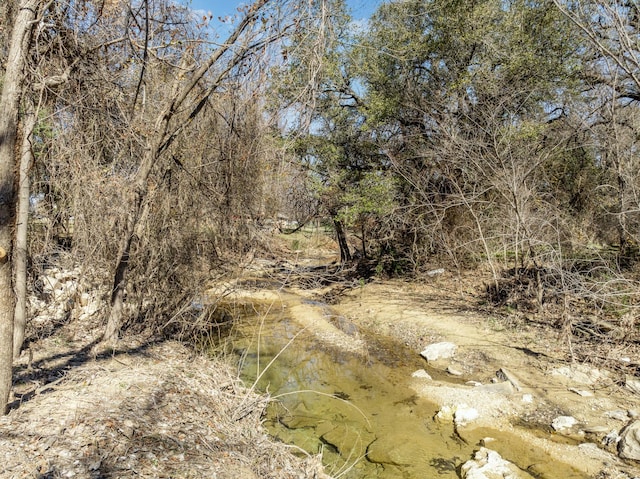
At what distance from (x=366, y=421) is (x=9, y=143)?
5.27 metres

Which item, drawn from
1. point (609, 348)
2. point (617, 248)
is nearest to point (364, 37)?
point (617, 248)

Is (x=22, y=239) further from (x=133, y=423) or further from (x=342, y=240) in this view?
(x=342, y=240)

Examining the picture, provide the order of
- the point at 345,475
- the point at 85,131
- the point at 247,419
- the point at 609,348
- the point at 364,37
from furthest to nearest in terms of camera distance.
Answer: the point at 364,37 → the point at 609,348 → the point at 85,131 → the point at 247,419 → the point at 345,475

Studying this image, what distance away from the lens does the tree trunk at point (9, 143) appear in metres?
3.19

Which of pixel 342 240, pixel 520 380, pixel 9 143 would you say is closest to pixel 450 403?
pixel 520 380

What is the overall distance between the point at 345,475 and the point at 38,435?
307cm

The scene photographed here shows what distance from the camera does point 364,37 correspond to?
42.5 feet

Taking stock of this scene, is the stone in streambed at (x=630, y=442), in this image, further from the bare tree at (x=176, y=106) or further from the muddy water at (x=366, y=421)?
the bare tree at (x=176, y=106)

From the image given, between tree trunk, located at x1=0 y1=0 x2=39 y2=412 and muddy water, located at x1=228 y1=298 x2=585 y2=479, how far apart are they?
3242mm

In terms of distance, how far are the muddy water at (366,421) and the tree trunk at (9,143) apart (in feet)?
10.6

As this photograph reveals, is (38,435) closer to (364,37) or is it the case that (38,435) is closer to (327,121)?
(327,121)

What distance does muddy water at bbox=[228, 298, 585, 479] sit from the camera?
16.6 feet

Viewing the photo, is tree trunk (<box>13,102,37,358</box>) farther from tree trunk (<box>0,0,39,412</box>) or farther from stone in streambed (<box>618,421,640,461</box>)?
stone in streambed (<box>618,421,640,461</box>)

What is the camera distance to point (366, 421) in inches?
241
